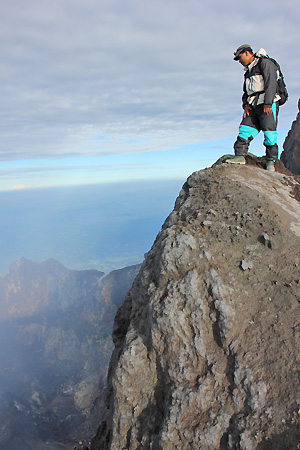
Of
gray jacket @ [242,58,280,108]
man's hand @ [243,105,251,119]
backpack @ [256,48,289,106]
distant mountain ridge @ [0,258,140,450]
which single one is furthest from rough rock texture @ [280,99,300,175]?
distant mountain ridge @ [0,258,140,450]

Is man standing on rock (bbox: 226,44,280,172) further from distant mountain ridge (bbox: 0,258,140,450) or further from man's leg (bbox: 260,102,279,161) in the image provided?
distant mountain ridge (bbox: 0,258,140,450)

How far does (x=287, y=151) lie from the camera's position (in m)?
23.0

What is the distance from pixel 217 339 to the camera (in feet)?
14.9

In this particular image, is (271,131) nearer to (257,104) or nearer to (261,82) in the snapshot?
(257,104)

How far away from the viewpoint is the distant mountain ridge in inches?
1316

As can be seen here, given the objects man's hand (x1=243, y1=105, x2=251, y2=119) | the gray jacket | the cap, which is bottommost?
man's hand (x1=243, y1=105, x2=251, y2=119)

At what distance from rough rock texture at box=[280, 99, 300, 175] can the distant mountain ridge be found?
100ft

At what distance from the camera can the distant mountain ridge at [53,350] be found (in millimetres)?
33438

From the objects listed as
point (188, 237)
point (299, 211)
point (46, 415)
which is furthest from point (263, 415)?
point (46, 415)

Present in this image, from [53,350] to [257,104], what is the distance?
58113 millimetres

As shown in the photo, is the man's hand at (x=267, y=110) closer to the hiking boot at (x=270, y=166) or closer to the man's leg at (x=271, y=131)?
the man's leg at (x=271, y=131)

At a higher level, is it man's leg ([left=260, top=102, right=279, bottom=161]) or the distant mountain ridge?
man's leg ([left=260, top=102, right=279, bottom=161])

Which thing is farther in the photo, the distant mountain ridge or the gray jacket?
the distant mountain ridge

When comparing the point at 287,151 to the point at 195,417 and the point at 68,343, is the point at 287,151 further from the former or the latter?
the point at 68,343
